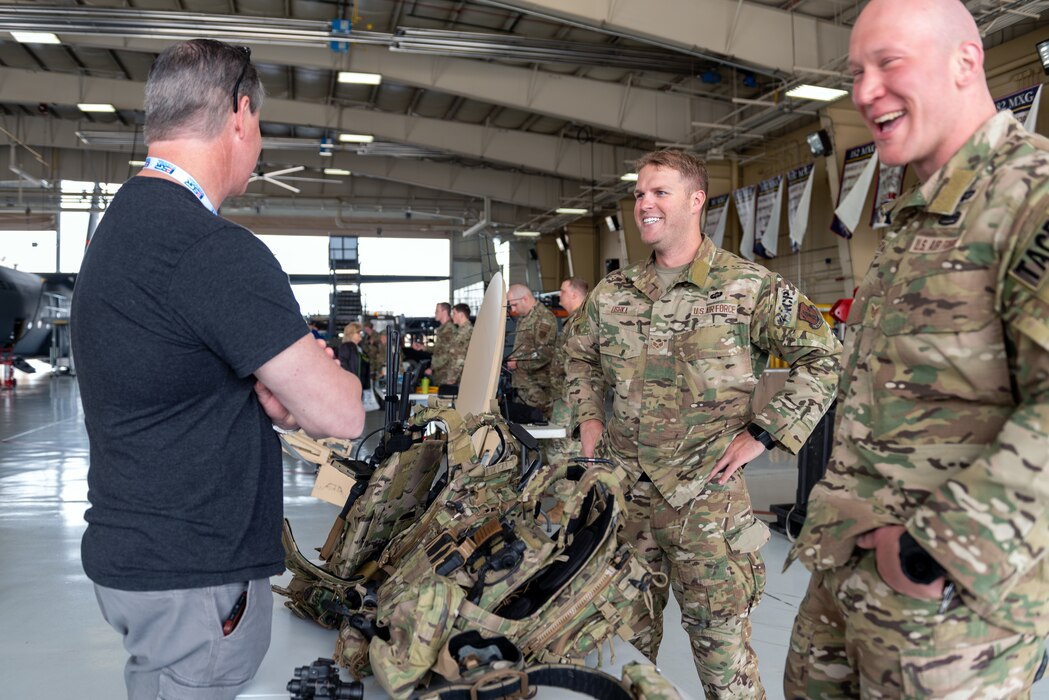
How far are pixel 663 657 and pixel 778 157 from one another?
1353cm

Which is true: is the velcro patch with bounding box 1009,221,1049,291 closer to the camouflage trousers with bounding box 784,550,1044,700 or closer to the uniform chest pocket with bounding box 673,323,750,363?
the camouflage trousers with bounding box 784,550,1044,700

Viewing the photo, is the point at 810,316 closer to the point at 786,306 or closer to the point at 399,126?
the point at 786,306

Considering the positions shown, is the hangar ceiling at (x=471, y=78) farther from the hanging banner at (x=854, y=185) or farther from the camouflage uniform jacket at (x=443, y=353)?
the camouflage uniform jacket at (x=443, y=353)

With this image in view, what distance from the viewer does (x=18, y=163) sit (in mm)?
21578

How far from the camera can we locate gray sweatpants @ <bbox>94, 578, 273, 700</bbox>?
1.18 metres

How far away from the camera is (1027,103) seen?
29.1 feet

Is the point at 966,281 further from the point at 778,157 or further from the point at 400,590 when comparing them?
the point at 778,157

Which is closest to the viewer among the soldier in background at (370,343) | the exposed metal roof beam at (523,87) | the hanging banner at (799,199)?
the hanging banner at (799,199)

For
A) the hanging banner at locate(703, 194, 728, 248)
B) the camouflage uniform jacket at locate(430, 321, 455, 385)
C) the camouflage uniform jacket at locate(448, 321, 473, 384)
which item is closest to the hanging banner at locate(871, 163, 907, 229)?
the hanging banner at locate(703, 194, 728, 248)

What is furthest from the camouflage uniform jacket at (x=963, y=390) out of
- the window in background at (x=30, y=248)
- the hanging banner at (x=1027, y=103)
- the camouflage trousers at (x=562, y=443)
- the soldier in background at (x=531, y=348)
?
the window in background at (x=30, y=248)

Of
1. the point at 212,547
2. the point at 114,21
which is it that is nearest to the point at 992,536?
the point at 212,547

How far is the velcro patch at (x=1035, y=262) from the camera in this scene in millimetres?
977

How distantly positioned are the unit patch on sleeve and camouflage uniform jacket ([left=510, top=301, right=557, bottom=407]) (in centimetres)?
614

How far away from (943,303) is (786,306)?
3.54ft
